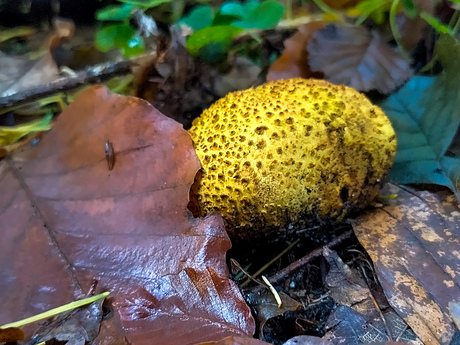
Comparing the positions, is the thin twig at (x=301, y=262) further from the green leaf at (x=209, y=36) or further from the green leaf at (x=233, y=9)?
the green leaf at (x=233, y=9)

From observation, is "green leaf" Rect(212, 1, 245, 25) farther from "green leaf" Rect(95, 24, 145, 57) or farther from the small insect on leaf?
the small insect on leaf

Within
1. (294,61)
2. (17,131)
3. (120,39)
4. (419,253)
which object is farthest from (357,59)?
(17,131)

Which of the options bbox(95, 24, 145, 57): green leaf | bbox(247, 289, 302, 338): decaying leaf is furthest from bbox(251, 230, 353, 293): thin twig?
bbox(95, 24, 145, 57): green leaf

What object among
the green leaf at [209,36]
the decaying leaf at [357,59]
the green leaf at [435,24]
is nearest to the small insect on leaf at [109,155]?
the green leaf at [209,36]

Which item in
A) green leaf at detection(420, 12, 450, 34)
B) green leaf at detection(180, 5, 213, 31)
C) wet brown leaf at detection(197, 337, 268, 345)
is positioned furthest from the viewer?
green leaf at detection(180, 5, 213, 31)

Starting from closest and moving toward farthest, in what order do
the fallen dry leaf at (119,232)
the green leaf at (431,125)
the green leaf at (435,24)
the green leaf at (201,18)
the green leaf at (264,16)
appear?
the fallen dry leaf at (119,232), the green leaf at (431,125), the green leaf at (435,24), the green leaf at (264,16), the green leaf at (201,18)

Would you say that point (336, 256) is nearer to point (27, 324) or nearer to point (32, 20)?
point (27, 324)

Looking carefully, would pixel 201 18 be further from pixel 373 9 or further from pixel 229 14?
pixel 373 9
